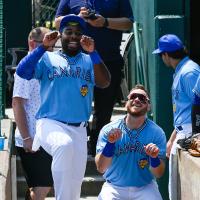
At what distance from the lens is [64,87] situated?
6.05 m

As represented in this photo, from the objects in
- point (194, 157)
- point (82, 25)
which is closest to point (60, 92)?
point (82, 25)

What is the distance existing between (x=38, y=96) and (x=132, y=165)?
1138 mm

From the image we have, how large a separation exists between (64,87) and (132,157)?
2.69 ft

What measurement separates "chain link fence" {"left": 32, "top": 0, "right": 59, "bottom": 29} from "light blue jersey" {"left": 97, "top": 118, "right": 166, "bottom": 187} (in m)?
6.92

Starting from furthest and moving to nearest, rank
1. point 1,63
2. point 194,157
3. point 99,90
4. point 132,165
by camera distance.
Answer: point 1,63
point 99,90
point 132,165
point 194,157

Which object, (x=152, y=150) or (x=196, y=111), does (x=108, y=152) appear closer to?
(x=152, y=150)

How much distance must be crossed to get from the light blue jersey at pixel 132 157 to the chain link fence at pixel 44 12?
6922 mm

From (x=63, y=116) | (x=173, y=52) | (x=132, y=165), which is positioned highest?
(x=173, y=52)

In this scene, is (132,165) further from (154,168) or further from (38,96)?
(38,96)

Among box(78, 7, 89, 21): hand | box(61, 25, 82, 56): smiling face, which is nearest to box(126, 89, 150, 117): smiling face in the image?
box(61, 25, 82, 56): smiling face

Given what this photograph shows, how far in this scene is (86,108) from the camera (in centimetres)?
616

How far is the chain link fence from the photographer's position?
13.2 metres

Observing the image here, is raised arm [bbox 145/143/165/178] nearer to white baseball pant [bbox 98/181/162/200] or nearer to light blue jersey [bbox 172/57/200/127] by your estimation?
white baseball pant [bbox 98/181/162/200]

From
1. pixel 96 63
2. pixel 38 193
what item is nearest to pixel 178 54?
pixel 96 63
